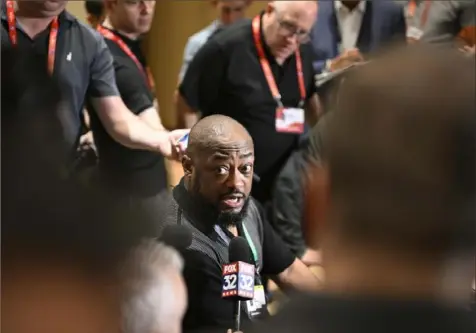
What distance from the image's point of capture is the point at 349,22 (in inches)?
47.0

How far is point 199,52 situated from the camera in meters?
1.13

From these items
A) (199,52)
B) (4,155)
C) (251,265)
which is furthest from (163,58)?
(4,155)

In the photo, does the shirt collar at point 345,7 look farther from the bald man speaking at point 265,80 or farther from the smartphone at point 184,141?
the smartphone at point 184,141

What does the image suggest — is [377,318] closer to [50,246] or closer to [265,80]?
[50,246]

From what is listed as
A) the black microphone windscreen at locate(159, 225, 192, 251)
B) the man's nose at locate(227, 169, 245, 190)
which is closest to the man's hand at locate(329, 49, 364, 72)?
the man's nose at locate(227, 169, 245, 190)

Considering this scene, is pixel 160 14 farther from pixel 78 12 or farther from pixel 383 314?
pixel 383 314

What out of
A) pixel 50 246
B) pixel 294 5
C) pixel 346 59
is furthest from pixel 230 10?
pixel 50 246

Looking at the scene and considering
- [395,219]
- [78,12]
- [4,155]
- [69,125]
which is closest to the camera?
[4,155]

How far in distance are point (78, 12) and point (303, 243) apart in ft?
1.60

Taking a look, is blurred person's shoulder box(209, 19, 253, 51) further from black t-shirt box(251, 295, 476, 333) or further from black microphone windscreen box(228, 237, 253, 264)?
black t-shirt box(251, 295, 476, 333)

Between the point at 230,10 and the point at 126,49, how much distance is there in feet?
0.64

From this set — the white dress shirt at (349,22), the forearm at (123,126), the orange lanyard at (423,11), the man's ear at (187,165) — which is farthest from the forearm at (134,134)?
the orange lanyard at (423,11)

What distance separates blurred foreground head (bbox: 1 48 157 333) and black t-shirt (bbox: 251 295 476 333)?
21 centimetres

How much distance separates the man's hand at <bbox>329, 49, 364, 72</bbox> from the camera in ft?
3.38
